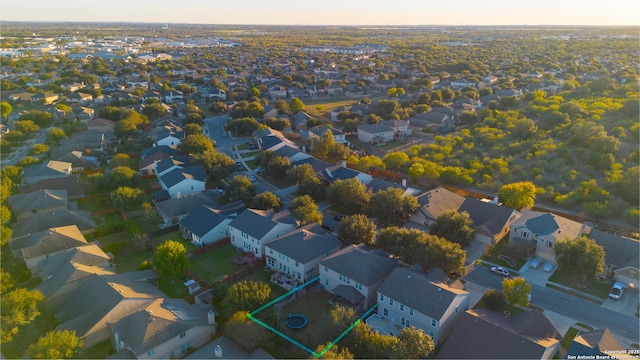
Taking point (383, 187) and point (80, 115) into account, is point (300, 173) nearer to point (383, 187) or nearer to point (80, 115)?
point (383, 187)

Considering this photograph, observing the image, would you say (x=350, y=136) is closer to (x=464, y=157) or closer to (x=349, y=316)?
(x=464, y=157)

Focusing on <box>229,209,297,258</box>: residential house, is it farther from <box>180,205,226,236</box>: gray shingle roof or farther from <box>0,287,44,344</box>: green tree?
<box>0,287,44,344</box>: green tree

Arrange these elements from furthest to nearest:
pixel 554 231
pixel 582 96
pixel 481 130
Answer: pixel 582 96 → pixel 481 130 → pixel 554 231

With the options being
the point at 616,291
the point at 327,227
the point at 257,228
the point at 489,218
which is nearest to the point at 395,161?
the point at 489,218

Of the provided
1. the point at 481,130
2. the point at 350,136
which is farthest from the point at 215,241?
the point at 481,130

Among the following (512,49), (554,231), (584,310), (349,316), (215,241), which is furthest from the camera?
(512,49)

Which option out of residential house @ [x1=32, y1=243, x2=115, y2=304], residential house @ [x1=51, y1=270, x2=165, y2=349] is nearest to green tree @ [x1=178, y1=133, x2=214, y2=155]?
residential house @ [x1=32, y1=243, x2=115, y2=304]

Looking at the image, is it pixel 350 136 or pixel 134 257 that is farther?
pixel 350 136
